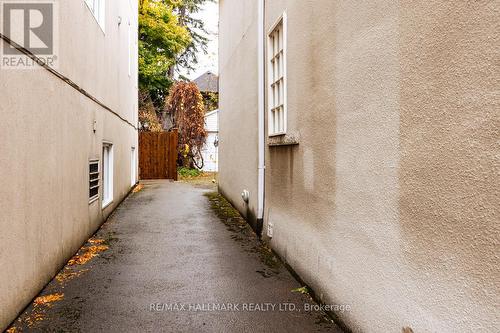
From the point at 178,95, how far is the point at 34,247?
18271 millimetres

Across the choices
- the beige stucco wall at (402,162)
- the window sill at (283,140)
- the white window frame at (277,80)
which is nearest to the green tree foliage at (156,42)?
the white window frame at (277,80)

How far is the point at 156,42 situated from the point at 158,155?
28.0 feet

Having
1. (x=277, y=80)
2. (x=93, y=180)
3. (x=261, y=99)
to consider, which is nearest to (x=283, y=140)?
(x=277, y=80)

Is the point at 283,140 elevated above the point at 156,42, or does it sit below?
below

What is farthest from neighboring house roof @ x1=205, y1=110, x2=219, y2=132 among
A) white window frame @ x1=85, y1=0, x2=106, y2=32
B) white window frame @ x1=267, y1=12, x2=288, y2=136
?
white window frame @ x1=267, y1=12, x2=288, y2=136

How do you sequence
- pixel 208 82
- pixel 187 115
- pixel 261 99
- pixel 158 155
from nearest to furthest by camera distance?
pixel 261 99
pixel 158 155
pixel 187 115
pixel 208 82

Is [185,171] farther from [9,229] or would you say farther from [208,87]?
[9,229]

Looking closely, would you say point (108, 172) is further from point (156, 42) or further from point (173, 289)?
point (156, 42)

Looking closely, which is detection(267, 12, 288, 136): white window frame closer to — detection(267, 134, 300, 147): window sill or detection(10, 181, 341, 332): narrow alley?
detection(267, 134, 300, 147): window sill

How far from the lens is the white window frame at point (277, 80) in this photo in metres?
5.13

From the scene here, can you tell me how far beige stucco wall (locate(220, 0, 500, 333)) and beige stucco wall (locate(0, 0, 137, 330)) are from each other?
2655 mm

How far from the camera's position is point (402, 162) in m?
2.51

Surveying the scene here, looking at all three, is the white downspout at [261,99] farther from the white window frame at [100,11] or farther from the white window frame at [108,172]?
the white window frame at [108,172]

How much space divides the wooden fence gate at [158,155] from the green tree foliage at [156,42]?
5.34 meters
